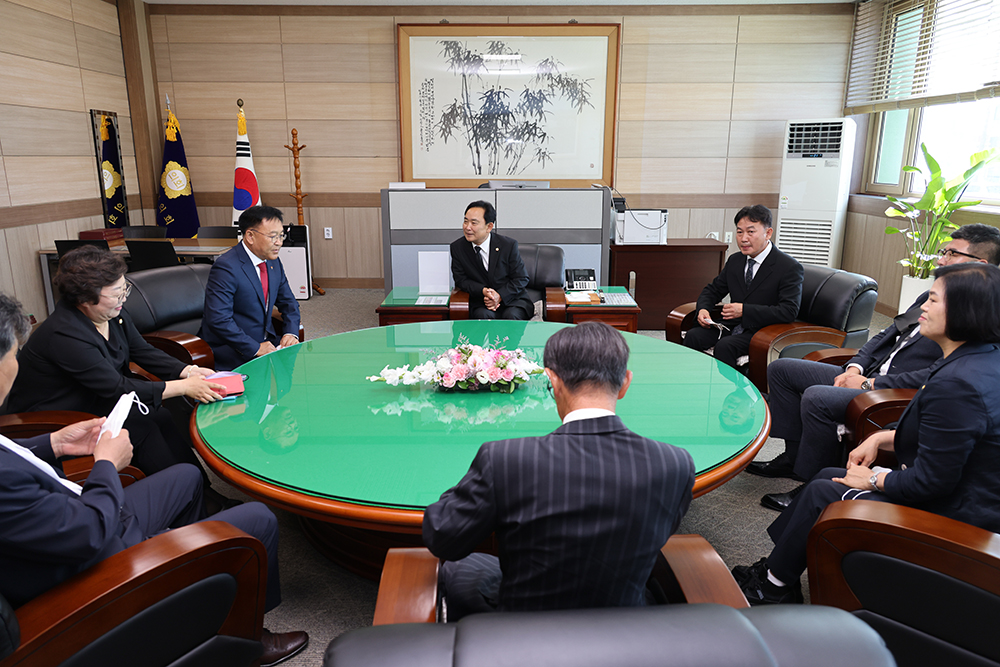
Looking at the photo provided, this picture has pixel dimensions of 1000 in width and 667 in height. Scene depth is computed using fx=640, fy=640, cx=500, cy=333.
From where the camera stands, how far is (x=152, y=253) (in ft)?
16.6

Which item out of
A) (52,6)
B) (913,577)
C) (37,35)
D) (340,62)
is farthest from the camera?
(340,62)

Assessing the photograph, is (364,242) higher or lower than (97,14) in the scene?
lower

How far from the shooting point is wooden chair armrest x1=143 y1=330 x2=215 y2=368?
3.18 meters

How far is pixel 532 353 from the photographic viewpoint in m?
2.93

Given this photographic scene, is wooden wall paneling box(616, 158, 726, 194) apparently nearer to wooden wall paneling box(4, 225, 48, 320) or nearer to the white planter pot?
the white planter pot

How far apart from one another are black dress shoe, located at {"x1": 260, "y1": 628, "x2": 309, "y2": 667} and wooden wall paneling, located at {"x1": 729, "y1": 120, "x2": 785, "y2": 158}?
7070mm

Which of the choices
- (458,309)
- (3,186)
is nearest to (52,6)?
(3,186)

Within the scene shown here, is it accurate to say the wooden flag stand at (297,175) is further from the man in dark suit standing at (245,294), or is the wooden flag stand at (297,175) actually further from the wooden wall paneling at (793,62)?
the wooden wall paneling at (793,62)

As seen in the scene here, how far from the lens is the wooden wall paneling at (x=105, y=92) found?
614 centimetres

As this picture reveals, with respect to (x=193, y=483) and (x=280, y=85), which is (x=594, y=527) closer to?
(x=193, y=483)

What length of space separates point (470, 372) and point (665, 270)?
376cm

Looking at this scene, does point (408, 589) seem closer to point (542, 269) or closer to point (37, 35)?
point (542, 269)

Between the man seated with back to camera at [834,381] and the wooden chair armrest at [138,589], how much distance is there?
6.69 ft

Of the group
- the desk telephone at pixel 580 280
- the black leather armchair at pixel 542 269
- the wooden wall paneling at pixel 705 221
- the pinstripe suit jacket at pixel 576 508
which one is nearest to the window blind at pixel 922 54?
the wooden wall paneling at pixel 705 221
